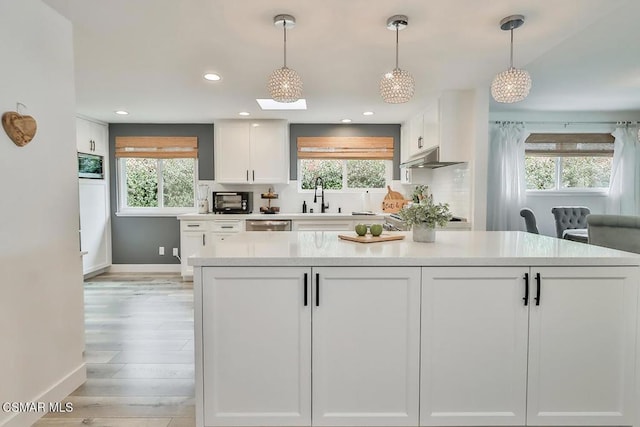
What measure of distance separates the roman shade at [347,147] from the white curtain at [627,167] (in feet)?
10.8

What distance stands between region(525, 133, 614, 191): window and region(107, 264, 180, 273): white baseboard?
219 inches

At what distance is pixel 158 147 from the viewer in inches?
208

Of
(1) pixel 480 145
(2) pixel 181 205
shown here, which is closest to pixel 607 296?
(1) pixel 480 145

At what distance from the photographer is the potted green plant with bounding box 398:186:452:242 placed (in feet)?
6.85

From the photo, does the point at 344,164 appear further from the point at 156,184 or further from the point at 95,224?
the point at 95,224

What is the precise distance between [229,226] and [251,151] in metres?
1.07

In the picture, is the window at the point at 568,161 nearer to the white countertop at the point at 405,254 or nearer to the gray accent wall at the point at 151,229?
the white countertop at the point at 405,254

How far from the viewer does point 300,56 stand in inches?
107

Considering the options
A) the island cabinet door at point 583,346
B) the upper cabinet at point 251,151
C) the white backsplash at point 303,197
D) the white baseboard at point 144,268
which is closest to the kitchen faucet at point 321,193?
the white backsplash at point 303,197

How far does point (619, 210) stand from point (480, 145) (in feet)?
11.4

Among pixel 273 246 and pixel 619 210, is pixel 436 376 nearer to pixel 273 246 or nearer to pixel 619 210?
pixel 273 246

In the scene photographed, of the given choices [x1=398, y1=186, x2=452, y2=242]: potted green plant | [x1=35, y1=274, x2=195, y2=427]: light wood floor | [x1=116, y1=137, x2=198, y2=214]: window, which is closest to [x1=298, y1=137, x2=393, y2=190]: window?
[x1=116, y1=137, x2=198, y2=214]: window

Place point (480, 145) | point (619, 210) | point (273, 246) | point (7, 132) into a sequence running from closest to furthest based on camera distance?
point (7, 132) → point (273, 246) → point (480, 145) → point (619, 210)

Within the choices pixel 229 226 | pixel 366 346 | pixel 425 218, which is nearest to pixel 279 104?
pixel 229 226
